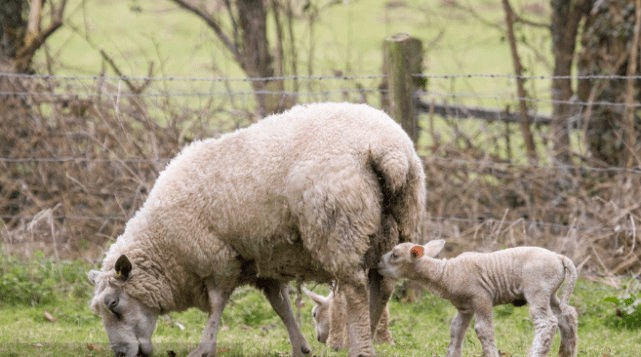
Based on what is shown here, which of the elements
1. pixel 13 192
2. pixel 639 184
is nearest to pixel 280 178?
pixel 639 184

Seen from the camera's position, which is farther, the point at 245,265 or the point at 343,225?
the point at 245,265

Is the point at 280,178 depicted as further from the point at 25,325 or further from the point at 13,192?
the point at 13,192

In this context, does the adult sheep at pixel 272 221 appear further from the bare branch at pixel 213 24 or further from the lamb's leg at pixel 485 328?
the bare branch at pixel 213 24

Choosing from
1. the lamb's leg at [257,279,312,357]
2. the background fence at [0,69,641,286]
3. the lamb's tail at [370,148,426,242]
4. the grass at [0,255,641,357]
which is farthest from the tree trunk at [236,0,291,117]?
the lamb's tail at [370,148,426,242]

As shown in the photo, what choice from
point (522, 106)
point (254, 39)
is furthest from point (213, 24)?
point (522, 106)

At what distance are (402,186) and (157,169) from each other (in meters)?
3.58

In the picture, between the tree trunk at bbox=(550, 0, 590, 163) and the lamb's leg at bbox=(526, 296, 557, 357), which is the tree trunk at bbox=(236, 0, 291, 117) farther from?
the lamb's leg at bbox=(526, 296, 557, 357)

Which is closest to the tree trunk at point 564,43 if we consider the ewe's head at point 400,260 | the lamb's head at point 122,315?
the ewe's head at point 400,260

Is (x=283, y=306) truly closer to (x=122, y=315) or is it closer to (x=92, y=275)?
(x=122, y=315)

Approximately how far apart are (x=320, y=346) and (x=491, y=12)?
34.9ft

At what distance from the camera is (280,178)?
14.4ft

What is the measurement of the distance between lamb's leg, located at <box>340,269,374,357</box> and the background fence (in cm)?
295

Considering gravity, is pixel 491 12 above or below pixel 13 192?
above

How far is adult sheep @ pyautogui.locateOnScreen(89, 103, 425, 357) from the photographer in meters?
4.29
